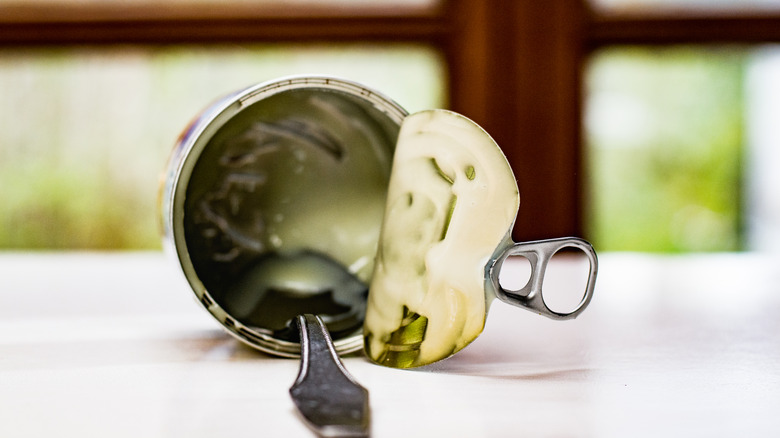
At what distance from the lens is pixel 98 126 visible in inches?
47.2

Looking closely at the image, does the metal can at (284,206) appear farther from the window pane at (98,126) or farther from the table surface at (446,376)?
the window pane at (98,126)

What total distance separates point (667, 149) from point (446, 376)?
1.01 meters

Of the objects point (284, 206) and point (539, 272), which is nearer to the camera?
point (539, 272)

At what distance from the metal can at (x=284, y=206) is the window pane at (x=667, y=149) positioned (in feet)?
2.72

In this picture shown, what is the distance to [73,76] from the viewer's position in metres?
1.18

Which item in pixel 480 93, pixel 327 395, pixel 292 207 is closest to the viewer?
pixel 327 395

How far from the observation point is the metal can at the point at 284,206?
354 mm

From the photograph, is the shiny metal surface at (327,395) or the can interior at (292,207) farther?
the can interior at (292,207)

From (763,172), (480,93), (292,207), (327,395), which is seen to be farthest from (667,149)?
(327,395)

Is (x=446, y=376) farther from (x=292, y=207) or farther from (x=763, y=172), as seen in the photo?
(x=763, y=172)

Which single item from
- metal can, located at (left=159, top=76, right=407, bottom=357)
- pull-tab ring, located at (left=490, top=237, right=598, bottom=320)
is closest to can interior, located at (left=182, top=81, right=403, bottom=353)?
metal can, located at (left=159, top=76, right=407, bottom=357)

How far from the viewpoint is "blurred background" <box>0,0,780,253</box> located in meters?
1.12

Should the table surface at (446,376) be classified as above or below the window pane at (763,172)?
below

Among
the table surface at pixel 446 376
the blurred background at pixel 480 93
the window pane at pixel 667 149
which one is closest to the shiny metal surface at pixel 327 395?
the table surface at pixel 446 376
